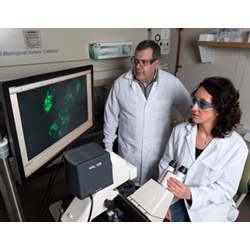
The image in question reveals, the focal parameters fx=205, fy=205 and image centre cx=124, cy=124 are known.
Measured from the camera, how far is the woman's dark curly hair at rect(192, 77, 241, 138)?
104 cm

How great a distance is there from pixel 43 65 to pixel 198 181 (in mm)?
1180

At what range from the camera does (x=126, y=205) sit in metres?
0.72

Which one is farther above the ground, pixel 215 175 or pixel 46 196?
pixel 215 175

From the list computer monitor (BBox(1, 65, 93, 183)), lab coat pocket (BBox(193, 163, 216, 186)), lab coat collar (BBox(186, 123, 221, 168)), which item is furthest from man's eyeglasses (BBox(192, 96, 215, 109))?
computer monitor (BBox(1, 65, 93, 183))

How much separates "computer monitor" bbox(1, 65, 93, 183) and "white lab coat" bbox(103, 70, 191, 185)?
0.44 metres

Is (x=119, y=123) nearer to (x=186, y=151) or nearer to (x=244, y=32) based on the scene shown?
(x=186, y=151)

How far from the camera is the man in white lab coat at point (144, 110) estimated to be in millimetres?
1488

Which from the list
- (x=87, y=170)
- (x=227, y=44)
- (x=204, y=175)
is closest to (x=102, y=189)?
(x=87, y=170)

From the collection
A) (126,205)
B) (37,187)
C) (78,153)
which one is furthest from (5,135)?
(37,187)

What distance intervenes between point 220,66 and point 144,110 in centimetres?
109

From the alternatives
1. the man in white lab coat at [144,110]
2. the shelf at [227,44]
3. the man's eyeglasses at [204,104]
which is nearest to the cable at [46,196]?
the man in white lab coat at [144,110]

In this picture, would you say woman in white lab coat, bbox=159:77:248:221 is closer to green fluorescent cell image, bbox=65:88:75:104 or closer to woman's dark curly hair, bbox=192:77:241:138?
woman's dark curly hair, bbox=192:77:241:138

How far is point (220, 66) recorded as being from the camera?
2.05 m

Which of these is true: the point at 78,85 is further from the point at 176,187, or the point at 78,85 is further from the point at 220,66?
the point at 220,66
